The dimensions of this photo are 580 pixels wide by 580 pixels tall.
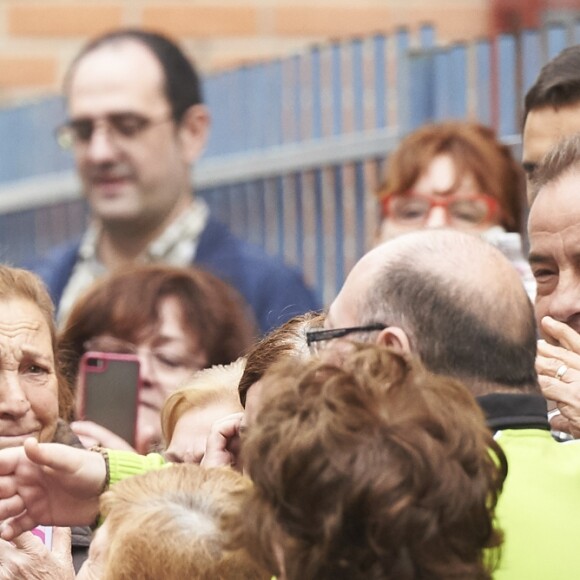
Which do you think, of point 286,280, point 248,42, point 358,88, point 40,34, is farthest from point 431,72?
point 40,34

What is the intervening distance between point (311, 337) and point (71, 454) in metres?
0.38

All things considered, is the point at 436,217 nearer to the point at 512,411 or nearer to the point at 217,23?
the point at 512,411

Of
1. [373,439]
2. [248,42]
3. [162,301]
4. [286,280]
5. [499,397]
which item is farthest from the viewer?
[248,42]

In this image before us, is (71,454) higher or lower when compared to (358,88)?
lower

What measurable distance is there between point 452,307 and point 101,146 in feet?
8.08

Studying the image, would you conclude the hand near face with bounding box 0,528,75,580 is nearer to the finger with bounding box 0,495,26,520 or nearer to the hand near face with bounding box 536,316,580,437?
the finger with bounding box 0,495,26,520

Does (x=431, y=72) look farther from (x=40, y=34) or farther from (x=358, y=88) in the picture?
(x=40, y=34)

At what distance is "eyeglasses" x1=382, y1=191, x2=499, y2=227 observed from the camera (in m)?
4.02

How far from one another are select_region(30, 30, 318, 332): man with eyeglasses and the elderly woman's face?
158 cm

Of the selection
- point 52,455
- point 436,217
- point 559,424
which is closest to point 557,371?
point 559,424

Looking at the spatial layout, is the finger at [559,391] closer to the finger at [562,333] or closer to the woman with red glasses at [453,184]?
the finger at [562,333]

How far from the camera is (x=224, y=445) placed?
2789mm

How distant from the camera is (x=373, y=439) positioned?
1964mm

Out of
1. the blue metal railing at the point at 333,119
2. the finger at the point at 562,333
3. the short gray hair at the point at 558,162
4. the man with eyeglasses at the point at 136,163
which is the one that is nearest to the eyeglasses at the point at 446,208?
the blue metal railing at the point at 333,119
